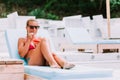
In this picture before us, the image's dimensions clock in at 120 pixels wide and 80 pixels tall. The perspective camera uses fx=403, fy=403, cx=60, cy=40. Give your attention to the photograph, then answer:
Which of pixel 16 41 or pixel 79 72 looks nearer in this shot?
pixel 79 72

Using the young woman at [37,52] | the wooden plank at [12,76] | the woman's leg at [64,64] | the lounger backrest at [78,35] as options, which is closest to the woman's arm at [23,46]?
the young woman at [37,52]

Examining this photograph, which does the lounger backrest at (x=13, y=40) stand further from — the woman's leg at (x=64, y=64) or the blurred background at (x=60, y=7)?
the blurred background at (x=60, y=7)

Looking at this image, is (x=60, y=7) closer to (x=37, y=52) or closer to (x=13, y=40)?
(x=13, y=40)

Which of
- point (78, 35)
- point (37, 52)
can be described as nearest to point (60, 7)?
point (78, 35)

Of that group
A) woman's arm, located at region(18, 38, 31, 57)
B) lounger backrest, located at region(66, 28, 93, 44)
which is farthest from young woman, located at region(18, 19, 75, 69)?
lounger backrest, located at region(66, 28, 93, 44)

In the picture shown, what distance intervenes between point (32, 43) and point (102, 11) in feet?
43.8

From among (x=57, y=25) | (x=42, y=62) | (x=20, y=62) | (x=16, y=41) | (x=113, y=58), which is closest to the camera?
(x=20, y=62)

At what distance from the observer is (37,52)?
3771 millimetres

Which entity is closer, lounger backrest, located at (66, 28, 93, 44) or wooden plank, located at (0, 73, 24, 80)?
wooden plank, located at (0, 73, 24, 80)

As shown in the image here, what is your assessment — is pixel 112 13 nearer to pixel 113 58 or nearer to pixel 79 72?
pixel 113 58

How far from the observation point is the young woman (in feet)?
12.0

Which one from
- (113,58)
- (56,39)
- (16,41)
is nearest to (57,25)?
(56,39)

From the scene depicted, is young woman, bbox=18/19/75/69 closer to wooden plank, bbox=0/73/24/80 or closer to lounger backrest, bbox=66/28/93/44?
wooden plank, bbox=0/73/24/80

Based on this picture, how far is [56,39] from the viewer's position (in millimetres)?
9117
